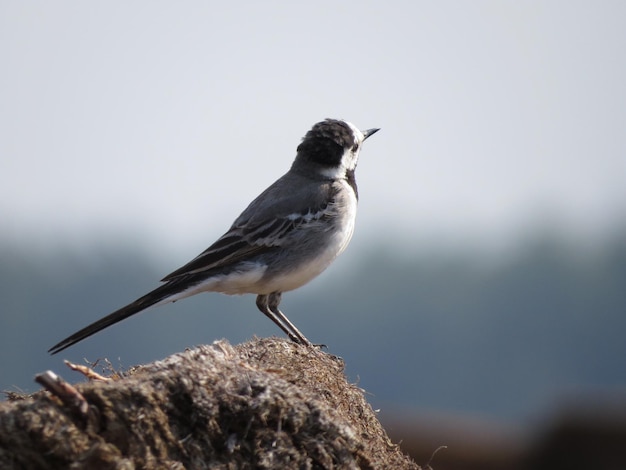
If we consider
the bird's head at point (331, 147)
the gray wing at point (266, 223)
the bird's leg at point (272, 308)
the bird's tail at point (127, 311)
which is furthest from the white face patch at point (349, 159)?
the bird's tail at point (127, 311)

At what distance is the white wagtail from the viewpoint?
39.3ft

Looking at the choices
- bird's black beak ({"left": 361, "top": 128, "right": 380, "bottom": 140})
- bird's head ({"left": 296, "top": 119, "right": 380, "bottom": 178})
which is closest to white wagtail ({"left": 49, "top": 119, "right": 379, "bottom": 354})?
bird's head ({"left": 296, "top": 119, "right": 380, "bottom": 178})

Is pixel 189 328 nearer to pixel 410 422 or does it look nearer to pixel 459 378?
pixel 459 378

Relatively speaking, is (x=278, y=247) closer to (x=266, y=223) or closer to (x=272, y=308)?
(x=266, y=223)

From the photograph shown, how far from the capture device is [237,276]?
39.6 ft

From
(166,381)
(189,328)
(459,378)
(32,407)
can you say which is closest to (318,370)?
(166,381)

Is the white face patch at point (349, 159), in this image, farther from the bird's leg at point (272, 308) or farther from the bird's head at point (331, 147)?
the bird's leg at point (272, 308)

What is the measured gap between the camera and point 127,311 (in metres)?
10.7

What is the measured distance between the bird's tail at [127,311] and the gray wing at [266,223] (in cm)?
35

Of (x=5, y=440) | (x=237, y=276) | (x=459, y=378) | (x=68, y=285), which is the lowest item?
(x=5, y=440)

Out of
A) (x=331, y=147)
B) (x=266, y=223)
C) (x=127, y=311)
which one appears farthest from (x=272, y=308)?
(x=127, y=311)

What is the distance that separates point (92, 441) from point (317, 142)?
6983 mm

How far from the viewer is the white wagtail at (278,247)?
472 inches

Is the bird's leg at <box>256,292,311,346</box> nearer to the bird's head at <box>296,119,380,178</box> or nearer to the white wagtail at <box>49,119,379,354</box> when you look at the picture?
the white wagtail at <box>49,119,379,354</box>
